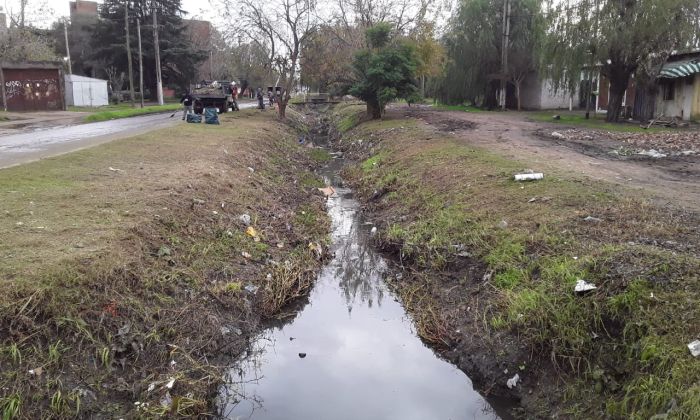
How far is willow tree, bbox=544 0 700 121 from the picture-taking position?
2109 centimetres

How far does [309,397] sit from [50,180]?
6.10 meters

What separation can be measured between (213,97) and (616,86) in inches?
727

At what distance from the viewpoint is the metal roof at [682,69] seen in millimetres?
23112

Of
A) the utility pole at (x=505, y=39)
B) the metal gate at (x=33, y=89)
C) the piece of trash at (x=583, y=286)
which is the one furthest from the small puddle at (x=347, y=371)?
the metal gate at (x=33, y=89)

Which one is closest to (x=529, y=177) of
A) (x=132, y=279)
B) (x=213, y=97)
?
(x=132, y=279)

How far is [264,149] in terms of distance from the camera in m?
17.3

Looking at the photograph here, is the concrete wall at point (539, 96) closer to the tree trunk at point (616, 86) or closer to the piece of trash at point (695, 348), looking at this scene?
the tree trunk at point (616, 86)

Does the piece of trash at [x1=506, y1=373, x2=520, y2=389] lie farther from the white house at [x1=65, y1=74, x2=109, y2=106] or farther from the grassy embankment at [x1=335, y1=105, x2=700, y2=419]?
the white house at [x1=65, y1=74, x2=109, y2=106]

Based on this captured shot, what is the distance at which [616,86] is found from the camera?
78.8 ft

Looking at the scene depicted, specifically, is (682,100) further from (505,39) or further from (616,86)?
(505,39)

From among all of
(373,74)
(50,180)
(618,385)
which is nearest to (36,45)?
(373,74)

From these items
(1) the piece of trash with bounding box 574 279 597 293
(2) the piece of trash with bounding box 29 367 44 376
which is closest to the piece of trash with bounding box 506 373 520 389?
(1) the piece of trash with bounding box 574 279 597 293

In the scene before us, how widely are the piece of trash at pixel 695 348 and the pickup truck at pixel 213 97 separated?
2391cm

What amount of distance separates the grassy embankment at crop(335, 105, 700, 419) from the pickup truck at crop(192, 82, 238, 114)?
1771 cm
